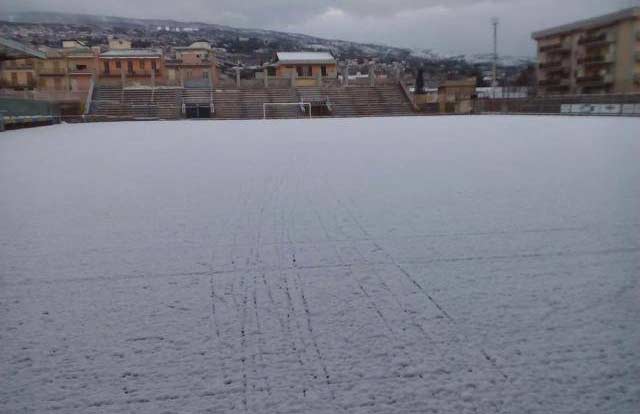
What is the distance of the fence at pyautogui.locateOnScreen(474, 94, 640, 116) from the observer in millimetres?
23672

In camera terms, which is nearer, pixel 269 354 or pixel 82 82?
pixel 269 354

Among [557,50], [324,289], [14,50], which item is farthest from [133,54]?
[324,289]

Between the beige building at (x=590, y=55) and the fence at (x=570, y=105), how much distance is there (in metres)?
9.41

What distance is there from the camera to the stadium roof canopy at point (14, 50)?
20203 mm

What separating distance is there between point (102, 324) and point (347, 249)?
4.84ft

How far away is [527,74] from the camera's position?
6612 cm

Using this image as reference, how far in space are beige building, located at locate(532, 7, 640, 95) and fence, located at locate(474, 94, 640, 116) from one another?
9411 mm

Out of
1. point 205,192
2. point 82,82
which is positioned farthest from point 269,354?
point 82,82

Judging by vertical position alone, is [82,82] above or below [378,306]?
above

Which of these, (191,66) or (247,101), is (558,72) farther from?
(191,66)

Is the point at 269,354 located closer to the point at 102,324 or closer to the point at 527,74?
the point at 102,324

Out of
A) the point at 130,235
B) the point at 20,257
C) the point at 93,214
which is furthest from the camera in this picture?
the point at 93,214

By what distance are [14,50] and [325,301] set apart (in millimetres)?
23269

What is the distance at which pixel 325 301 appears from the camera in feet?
7.93
